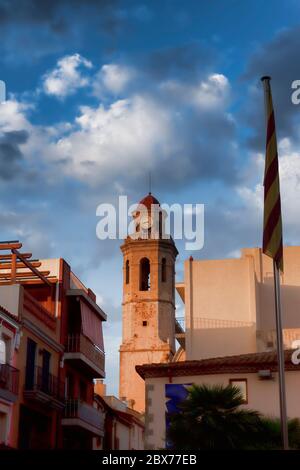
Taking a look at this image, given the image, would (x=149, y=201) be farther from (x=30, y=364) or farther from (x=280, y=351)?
(x=280, y=351)

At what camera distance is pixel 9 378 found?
30.0 meters

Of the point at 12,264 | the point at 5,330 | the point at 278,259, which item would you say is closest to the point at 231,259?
the point at 12,264

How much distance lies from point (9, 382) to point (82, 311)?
8.45 m

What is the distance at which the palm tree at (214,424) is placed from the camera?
21.9 meters

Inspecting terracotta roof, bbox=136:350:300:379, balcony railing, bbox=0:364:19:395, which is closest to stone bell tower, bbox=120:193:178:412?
balcony railing, bbox=0:364:19:395

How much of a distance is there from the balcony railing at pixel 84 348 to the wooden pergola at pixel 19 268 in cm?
268

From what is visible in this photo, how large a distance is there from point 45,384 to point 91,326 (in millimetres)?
6141

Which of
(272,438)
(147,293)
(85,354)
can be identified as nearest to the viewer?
(272,438)

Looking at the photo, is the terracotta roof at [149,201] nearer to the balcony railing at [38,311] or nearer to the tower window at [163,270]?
the tower window at [163,270]

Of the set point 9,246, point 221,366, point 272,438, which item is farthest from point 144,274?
point 272,438

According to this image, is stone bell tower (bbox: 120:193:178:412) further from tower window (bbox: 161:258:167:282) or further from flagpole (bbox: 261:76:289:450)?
flagpole (bbox: 261:76:289:450)

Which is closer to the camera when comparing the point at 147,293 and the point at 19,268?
the point at 19,268
